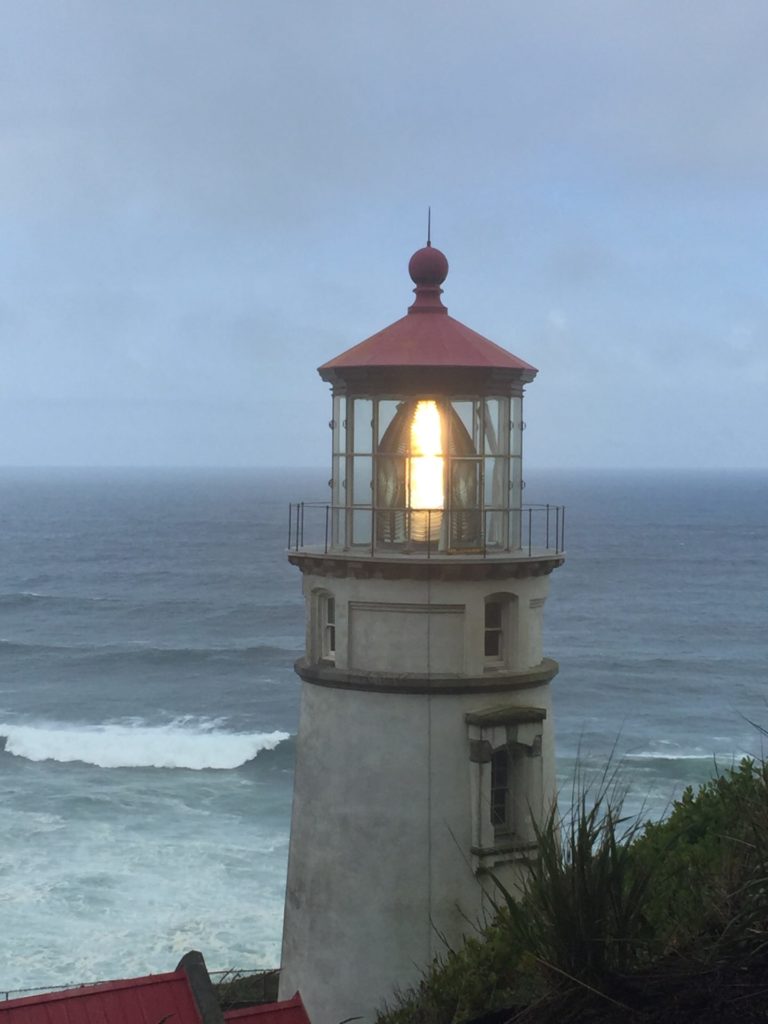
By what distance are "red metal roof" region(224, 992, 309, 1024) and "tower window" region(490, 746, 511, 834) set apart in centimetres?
192

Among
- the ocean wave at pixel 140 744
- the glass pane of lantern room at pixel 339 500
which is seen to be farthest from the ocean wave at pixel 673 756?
the glass pane of lantern room at pixel 339 500

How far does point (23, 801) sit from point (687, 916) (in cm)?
2626

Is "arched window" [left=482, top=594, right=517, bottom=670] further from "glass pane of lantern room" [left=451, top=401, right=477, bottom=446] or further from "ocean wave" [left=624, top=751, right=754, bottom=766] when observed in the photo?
"ocean wave" [left=624, top=751, right=754, bottom=766]

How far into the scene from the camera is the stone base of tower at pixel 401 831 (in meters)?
9.77

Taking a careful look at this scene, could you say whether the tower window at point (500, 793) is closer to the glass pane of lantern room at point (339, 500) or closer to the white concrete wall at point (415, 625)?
the white concrete wall at point (415, 625)

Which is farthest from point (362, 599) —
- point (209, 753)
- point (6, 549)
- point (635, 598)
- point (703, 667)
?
point (6, 549)

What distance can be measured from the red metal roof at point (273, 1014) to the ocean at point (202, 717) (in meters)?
2.79

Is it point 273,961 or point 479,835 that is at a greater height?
point 479,835

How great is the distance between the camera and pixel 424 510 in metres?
10.0

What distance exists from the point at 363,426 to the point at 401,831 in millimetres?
2905

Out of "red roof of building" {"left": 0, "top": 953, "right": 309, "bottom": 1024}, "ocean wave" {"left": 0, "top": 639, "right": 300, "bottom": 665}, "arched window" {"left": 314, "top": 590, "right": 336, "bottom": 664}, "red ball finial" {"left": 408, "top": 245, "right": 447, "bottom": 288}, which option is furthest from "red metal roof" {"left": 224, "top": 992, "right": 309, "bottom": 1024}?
"ocean wave" {"left": 0, "top": 639, "right": 300, "bottom": 665}

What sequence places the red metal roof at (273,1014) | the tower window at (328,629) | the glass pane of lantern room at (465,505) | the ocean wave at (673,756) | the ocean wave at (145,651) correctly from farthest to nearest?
the ocean wave at (145,651), the ocean wave at (673,756), the tower window at (328,629), the glass pane of lantern room at (465,505), the red metal roof at (273,1014)

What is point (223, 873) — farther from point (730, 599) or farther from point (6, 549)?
point (6, 549)

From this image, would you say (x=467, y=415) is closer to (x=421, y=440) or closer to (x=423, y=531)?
(x=421, y=440)
